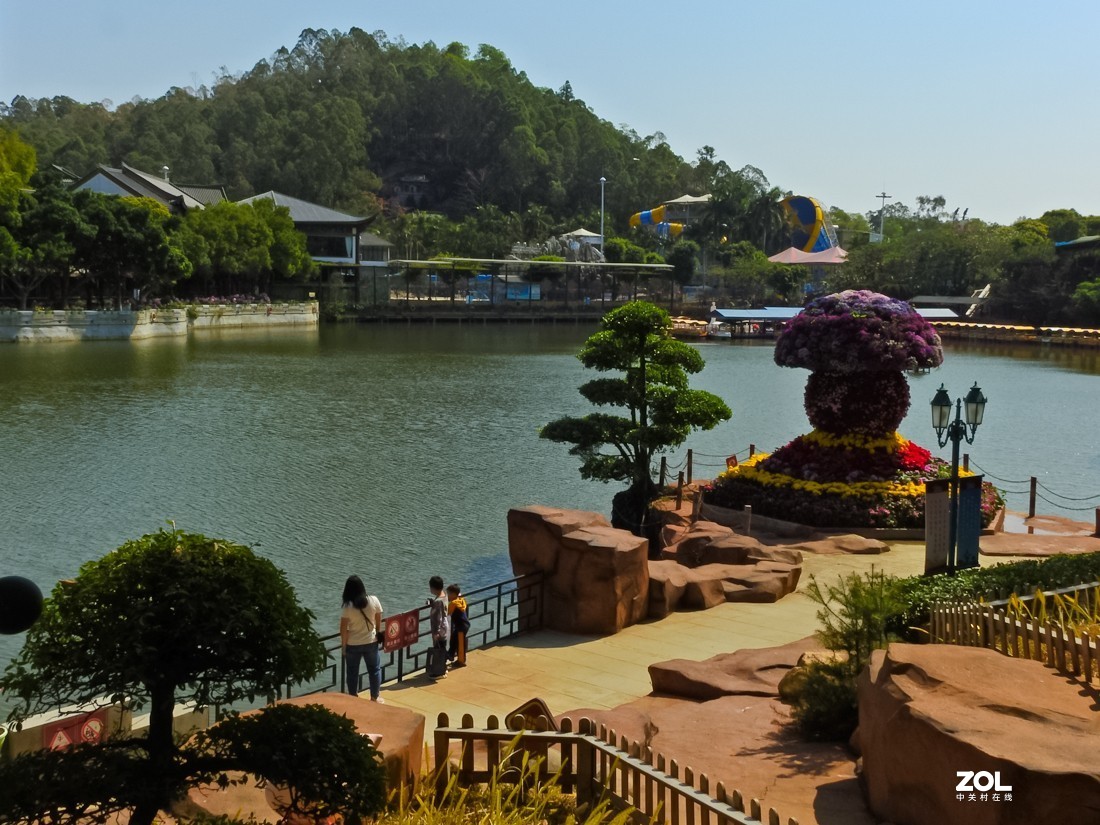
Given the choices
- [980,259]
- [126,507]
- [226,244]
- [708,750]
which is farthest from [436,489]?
[980,259]

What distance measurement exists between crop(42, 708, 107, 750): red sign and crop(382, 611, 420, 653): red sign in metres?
4.04

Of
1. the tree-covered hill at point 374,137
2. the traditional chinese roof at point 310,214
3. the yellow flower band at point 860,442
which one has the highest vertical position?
the tree-covered hill at point 374,137

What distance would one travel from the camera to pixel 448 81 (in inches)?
5999

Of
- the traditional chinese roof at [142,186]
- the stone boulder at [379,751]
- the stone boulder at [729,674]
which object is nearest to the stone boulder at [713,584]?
the stone boulder at [729,674]

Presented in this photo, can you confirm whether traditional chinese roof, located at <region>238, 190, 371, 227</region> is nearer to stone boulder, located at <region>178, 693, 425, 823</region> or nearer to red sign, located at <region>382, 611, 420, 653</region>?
red sign, located at <region>382, 611, 420, 653</region>

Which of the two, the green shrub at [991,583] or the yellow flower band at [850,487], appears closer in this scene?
the green shrub at [991,583]

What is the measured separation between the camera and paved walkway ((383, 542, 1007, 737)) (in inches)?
428

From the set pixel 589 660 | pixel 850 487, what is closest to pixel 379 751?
pixel 589 660

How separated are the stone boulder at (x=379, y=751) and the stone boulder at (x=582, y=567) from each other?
19.3ft

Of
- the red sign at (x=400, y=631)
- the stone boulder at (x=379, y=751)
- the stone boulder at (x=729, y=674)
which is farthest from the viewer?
the red sign at (x=400, y=631)

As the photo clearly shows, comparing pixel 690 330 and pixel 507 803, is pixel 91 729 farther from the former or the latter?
pixel 690 330

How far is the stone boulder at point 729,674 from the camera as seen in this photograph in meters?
9.95

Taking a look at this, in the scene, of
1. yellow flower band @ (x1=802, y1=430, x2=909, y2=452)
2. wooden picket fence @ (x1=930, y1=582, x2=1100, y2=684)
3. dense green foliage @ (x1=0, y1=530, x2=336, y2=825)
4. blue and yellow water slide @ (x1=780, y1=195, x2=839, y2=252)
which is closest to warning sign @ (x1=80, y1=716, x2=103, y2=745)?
dense green foliage @ (x1=0, y1=530, x2=336, y2=825)

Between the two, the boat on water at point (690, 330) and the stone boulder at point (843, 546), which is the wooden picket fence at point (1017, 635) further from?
the boat on water at point (690, 330)
